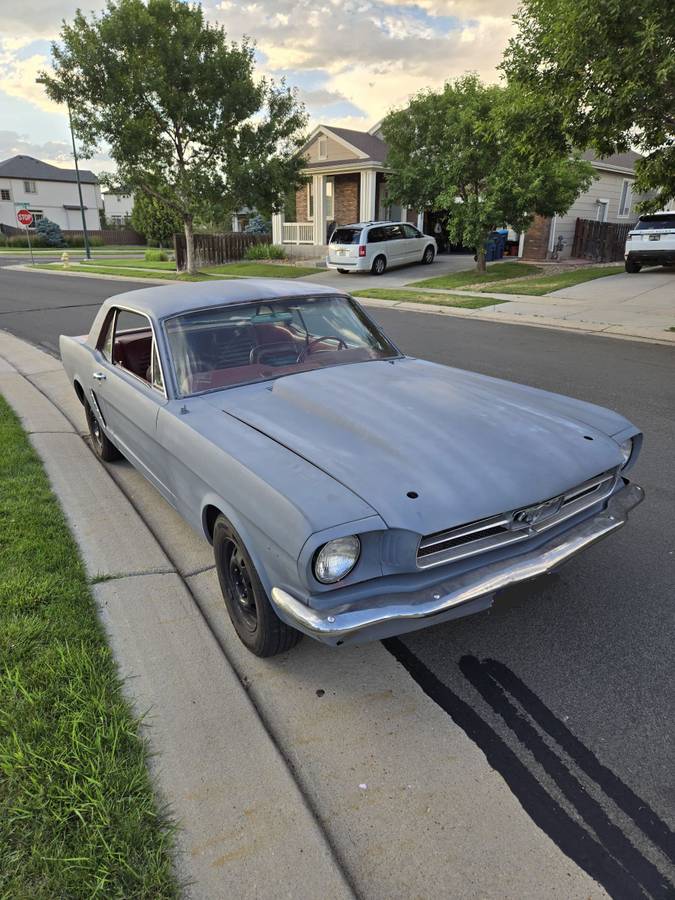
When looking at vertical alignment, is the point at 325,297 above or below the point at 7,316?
above

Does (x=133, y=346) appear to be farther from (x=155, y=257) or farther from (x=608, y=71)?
(x=155, y=257)

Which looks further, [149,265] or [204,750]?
[149,265]

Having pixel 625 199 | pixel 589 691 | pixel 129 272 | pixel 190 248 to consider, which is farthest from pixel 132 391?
pixel 625 199

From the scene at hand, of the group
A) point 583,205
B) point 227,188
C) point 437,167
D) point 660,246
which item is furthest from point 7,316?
point 583,205

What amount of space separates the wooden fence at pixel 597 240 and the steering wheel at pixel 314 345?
23.5 metres

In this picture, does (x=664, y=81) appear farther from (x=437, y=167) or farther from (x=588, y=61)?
(x=437, y=167)

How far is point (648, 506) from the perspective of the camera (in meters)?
4.09

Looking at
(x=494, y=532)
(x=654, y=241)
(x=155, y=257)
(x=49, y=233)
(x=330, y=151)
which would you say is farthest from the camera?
(x=49, y=233)

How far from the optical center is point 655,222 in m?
17.3

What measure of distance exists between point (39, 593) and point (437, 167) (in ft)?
61.5

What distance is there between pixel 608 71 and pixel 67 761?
30.9ft

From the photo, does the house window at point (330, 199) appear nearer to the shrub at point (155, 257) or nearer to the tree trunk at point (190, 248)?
the tree trunk at point (190, 248)

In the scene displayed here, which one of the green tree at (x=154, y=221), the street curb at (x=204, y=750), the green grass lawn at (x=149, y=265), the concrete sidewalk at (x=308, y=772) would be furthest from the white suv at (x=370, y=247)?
the green tree at (x=154, y=221)

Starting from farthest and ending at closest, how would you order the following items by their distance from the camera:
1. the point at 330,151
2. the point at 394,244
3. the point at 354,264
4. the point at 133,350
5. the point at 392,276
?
1. the point at 330,151
2. the point at 394,244
3. the point at 354,264
4. the point at 392,276
5. the point at 133,350
